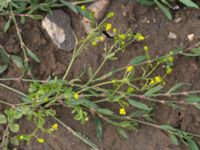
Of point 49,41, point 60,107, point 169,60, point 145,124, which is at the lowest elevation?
point 145,124

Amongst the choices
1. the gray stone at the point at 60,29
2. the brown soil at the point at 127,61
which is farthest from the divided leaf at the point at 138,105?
the gray stone at the point at 60,29

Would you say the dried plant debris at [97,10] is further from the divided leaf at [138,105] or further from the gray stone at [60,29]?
the divided leaf at [138,105]

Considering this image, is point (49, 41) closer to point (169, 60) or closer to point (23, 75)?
point (23, 75)

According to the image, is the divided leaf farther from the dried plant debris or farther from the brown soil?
the dried plant debris

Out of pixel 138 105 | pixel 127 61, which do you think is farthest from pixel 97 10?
pixel 138 105

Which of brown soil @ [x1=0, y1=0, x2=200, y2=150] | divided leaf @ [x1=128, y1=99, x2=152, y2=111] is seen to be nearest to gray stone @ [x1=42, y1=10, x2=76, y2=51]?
brown soil @ [x1=0, y1=0, x2=200, y2=150]

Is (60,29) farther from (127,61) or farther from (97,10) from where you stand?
(127,61)

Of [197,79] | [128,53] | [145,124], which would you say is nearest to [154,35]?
[128,53]
